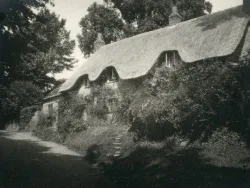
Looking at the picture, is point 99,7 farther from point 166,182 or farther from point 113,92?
point 166,182

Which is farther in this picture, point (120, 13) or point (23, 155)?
point (120, 13)

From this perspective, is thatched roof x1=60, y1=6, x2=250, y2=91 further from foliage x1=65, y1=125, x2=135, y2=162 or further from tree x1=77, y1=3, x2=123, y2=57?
tree x1=77, y1=3, x2=123, y2=57

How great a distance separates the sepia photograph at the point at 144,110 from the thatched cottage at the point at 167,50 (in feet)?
0.27

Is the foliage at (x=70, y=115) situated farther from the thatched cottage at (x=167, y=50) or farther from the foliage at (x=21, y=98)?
the foliage at (x=21, y=98)

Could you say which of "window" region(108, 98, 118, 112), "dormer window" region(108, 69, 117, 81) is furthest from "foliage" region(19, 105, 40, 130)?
"window" region(108, 98, 118, 112)

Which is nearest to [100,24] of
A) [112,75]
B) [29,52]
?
[112,75]

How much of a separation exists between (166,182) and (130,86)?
11.8 meters

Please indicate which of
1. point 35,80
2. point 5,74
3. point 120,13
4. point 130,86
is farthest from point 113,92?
point 120,13

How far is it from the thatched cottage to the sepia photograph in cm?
8

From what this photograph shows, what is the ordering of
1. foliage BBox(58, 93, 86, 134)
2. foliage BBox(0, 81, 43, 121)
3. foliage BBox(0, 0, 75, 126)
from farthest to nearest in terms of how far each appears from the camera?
foliage BBox(0, 81, 43, 121), foliage BBox(58, 93, 86, 134), foliage BBox(0, 0, 75, 126)

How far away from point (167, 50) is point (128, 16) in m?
19.9

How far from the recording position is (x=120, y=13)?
38.0 metres

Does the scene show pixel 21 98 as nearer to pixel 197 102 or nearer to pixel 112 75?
pixel 112 75

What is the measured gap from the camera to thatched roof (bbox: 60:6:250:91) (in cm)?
1704
